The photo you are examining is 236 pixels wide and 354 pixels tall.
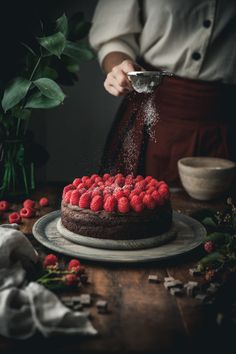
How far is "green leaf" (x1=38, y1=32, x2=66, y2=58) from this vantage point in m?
1.80

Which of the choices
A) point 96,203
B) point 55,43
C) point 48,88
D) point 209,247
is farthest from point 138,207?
point 55,43

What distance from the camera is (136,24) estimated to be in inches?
86.3

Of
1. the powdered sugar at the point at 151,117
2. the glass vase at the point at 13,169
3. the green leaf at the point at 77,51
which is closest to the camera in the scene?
the glass vase at the point at 13,169

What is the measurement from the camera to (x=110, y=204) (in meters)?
1.44

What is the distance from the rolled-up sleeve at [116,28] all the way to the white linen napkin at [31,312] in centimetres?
129

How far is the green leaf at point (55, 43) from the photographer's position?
1803mm

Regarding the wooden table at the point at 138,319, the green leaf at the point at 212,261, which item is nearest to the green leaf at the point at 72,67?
the wooden table at the point at 138,319

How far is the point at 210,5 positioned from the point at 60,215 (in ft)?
3.41

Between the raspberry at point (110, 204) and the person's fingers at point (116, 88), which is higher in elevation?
the person's fingers at point (116, 88)

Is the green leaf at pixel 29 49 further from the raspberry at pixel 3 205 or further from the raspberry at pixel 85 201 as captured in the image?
the raspberry at pixel 85 201

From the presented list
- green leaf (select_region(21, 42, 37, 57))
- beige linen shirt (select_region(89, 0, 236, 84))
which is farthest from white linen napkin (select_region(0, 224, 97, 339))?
beige linen shirt (select_region(89, 0, 236, 84))

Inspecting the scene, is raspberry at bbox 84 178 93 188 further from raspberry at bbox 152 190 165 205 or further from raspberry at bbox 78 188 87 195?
raspberry at bbox 152 190 165 205

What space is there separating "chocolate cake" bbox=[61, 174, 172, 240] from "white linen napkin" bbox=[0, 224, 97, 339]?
33cm

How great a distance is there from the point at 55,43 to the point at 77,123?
1238 mm
